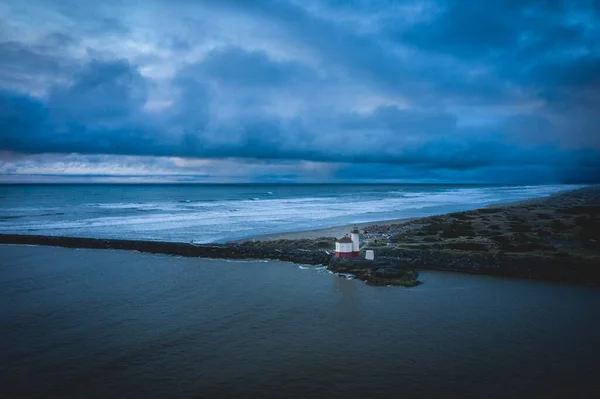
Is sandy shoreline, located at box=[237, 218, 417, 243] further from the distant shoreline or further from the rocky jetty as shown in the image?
the rocky jetty

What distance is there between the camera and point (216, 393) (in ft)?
33.3

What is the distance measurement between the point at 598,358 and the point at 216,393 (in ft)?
35.2

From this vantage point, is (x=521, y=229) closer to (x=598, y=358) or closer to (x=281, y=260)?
(x=281, y=260)

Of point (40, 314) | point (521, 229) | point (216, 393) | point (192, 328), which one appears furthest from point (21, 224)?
point (521, 229)

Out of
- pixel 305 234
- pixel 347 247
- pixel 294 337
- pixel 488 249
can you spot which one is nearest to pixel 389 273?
pixel 347 247

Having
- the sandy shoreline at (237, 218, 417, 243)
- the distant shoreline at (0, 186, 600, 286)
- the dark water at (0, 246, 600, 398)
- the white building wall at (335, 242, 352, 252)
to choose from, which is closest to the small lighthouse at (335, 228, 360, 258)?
the white building wall at (335, 242, 352, 252)

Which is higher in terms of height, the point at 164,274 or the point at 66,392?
the point at 164,274

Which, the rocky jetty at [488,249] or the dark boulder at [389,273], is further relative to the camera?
the rocky jetty at [488,249]

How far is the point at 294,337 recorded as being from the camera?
45.0 ft

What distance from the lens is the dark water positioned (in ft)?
34.8

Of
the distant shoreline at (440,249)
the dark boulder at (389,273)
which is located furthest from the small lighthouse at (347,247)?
the dark boulder at (389,273)

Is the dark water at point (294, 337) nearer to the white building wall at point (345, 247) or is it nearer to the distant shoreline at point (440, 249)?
the distant shoreline at point (440, 249)

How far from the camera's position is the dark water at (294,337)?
10594 millimetres

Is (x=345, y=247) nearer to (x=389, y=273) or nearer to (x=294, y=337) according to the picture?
(x=389, y=273)
